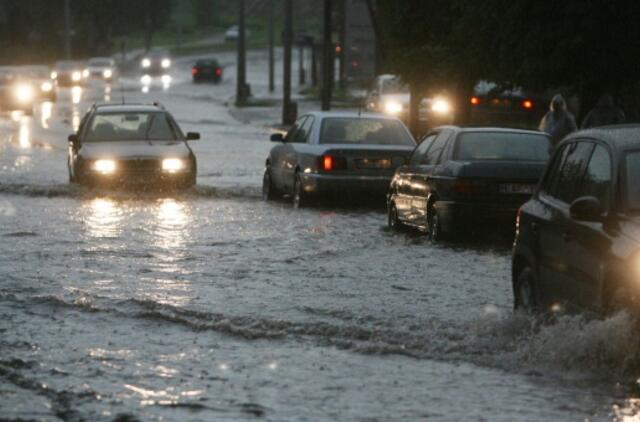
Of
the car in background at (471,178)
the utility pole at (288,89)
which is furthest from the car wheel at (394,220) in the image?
the utility pole at (288,89)

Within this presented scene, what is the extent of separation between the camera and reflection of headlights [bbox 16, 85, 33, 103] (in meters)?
66.1

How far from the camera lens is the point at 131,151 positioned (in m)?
26.1

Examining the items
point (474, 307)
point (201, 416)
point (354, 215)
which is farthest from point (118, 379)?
point (354, 215)

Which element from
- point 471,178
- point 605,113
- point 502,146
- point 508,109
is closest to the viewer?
point 471,178

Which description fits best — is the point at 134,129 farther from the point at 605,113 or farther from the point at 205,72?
the point at 205,72

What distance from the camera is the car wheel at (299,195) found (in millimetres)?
23672

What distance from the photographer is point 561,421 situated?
8.44 metres

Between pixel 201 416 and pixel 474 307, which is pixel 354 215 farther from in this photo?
pixel 201 416

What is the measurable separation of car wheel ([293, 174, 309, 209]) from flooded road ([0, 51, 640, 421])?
1.80m

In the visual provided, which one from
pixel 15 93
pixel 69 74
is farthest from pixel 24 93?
pixel 69 74

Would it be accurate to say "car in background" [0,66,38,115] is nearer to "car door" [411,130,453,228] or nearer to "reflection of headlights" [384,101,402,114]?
"reflection of headlights" [384,101,402,114]

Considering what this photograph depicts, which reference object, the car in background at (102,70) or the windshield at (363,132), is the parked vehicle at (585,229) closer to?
the windshield at (363,132)

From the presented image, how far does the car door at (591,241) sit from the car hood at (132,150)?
621 inches

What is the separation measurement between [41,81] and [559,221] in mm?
68073
